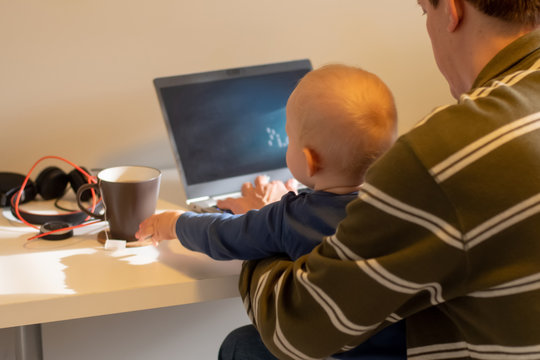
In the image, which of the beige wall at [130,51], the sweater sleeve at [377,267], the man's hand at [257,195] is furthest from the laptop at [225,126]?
the sweater sleeve at [377,267]

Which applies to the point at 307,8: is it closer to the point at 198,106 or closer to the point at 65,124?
the point at 198,106

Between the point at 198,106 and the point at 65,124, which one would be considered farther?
the point at 65,124

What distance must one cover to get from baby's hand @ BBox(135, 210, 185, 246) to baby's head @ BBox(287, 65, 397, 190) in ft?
0.85

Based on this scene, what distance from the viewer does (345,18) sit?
5.45ft

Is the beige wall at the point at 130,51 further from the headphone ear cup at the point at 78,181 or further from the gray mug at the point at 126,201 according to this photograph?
the gray mug at the point at 126,201

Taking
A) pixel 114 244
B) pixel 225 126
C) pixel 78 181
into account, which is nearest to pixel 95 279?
pixel 114 244

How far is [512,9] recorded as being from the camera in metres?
0.76

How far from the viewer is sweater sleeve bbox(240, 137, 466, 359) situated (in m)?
0.61

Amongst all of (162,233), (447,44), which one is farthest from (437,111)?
(162,233)

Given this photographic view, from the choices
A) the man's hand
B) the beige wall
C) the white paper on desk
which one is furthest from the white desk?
the beige wall

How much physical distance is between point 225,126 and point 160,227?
1.31 ft

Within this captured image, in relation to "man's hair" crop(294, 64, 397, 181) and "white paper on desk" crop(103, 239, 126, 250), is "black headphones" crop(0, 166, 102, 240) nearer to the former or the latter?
"white paper on desk" crop(103, 239, 126, 250)

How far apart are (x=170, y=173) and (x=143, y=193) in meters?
0.50

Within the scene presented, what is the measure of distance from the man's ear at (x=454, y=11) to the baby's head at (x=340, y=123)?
0.14 m
